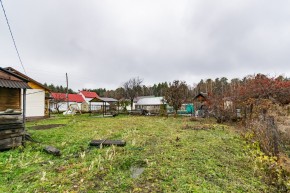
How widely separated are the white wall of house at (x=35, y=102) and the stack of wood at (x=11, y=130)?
41.1 feet

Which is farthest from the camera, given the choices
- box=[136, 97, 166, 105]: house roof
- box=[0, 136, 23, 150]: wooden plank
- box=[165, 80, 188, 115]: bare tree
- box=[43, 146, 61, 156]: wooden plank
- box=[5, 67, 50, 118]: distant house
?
box=[136, 97, 166, 105]: house roof

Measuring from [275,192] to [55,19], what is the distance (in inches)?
499

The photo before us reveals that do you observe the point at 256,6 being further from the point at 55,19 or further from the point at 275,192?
the point at 55,19

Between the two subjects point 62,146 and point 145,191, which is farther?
point 62,146

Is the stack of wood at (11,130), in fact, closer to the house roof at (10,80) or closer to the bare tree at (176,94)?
the house roof at (10,80)

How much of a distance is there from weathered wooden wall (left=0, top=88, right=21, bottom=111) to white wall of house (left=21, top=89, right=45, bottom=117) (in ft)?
16.1

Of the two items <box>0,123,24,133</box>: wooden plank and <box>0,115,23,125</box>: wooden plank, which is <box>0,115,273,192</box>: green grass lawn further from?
<box>0,115,23,125</box>: wooden plank

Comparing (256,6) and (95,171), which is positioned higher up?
(256,6)

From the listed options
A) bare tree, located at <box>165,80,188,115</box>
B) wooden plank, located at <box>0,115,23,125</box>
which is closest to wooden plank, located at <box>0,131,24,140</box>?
wooden plank, located at <box>0,115,23,125</box>

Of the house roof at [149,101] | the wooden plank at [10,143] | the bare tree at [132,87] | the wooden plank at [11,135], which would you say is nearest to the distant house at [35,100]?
the wooden plank at [11,135]

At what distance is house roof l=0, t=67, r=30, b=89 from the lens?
748 centimetres

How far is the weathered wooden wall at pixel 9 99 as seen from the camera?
1146 centimetres

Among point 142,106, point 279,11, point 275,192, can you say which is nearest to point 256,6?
point 279,11

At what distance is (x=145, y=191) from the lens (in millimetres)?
2947
